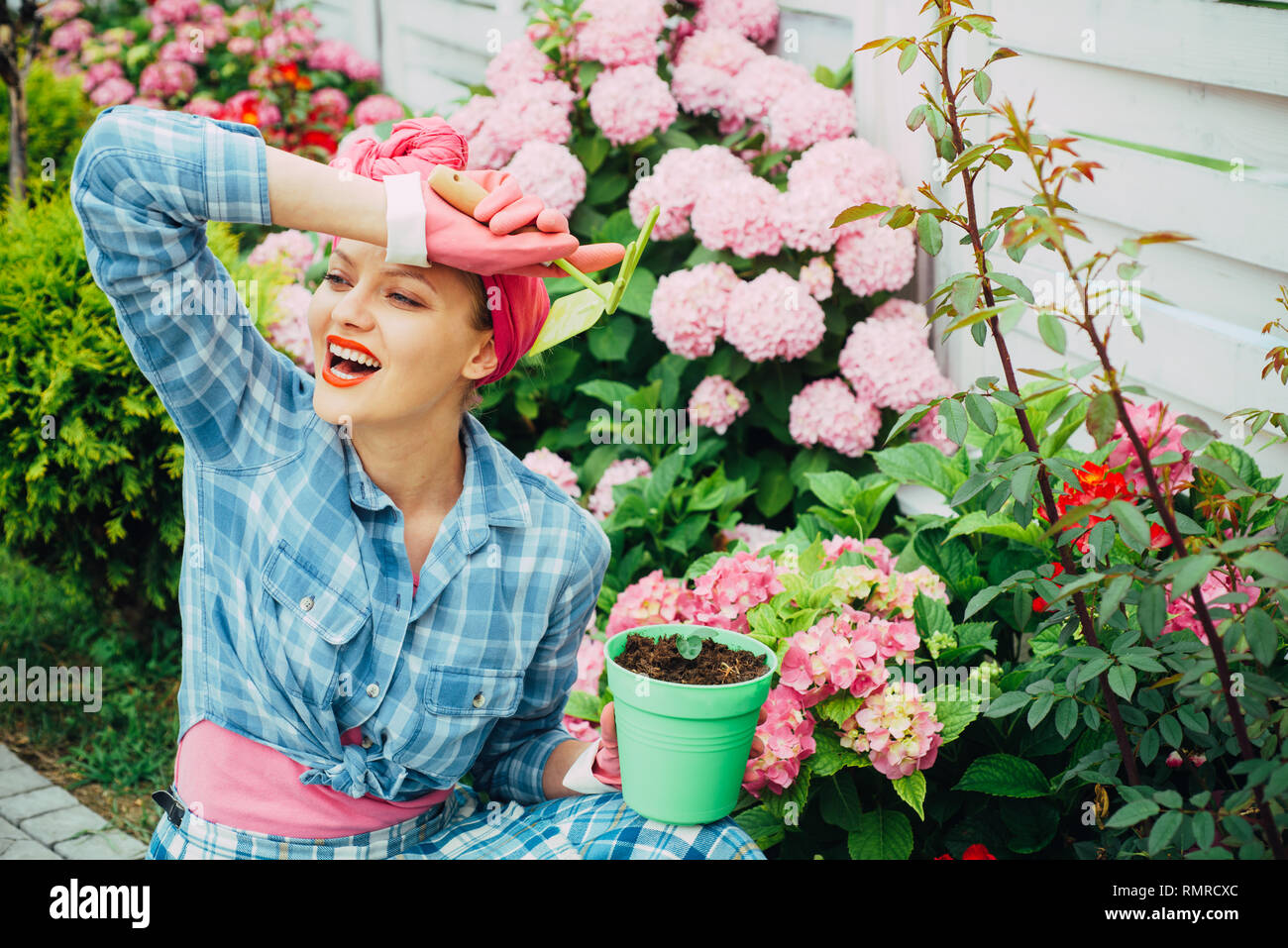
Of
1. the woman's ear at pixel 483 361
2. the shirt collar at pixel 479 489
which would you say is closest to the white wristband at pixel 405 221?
the woman's ear at pixel 483 361

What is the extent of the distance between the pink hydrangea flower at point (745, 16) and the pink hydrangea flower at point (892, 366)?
46.2 inches

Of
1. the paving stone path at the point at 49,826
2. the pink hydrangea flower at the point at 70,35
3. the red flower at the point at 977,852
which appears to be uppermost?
the pink hydrangea flower at the point at 70,35

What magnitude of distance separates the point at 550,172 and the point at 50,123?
3.38m

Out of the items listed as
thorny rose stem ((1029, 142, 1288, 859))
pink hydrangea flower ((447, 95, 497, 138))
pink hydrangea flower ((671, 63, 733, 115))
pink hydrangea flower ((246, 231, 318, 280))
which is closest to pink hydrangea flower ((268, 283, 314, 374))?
pink hydrangea flower ((246, 231, 318, 280))

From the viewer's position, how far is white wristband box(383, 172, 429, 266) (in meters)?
1.52

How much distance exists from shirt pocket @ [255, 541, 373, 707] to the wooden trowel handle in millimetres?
596

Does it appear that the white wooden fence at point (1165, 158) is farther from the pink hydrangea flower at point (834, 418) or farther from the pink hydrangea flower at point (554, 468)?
the pink hydrangea flower at point (554, 468)

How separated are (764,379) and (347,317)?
1814mm

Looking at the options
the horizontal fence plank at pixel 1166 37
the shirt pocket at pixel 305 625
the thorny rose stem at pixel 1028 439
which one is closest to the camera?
the thorny rose stem at pixel 1028 439

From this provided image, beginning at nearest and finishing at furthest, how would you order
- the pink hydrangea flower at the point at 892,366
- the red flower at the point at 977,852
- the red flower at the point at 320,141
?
the red flower at the point at 977,852 < the pink hydrangea flower at the point at 892,366 < the red flower at the point at 320,141

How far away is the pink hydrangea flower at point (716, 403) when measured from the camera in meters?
3.21

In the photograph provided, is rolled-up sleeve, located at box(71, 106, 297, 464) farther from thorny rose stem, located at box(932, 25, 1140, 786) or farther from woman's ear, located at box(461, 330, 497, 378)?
thorny rose stem, located at box(932, 25, 1140, 786)
